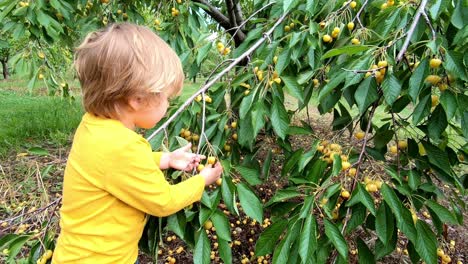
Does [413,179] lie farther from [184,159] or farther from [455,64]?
[184,159]

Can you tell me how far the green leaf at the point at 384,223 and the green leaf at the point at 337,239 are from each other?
0.15 metres

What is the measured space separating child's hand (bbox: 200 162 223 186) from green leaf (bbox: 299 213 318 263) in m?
0.32

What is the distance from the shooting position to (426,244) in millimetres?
1270

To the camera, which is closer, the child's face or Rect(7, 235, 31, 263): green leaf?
the child's face

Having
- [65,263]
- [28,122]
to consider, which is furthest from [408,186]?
[28,122]

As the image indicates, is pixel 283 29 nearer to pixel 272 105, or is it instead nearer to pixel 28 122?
pixel 272 105

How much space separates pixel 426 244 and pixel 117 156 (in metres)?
0.99

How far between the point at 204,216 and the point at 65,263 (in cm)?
49

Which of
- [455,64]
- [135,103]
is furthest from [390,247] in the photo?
[135,103]

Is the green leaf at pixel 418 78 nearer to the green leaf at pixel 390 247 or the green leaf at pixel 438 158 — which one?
the green leaf at pixel 438 158

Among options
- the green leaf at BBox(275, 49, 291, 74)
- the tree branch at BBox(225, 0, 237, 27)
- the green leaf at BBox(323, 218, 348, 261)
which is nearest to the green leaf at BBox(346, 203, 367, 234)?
the green leaf at BBox(323, 218, 348, 261)

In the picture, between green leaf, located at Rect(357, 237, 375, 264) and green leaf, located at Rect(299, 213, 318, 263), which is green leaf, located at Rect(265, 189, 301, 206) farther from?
green leaf, located at Rect(357, 237, 375, 264)

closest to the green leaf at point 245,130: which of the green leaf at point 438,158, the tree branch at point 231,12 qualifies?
the green leaf at point 438,158

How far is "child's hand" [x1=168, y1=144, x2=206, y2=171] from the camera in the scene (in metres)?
1.35
